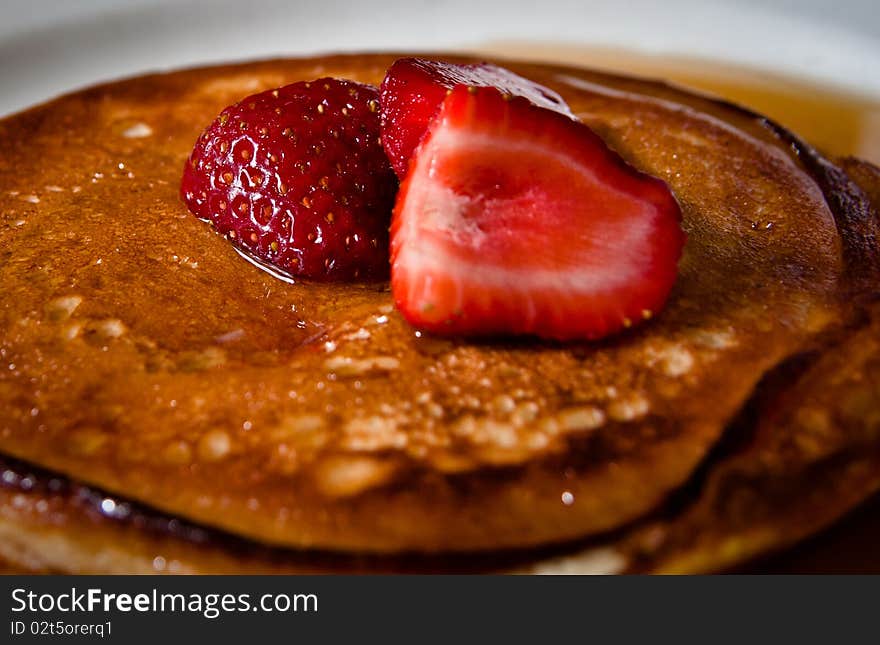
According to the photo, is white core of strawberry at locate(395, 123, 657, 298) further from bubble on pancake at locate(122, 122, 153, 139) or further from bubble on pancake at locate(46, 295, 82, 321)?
bubble on pancake at locate(122, 122, 153, 139)

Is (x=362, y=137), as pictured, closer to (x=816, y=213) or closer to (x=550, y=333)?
(x=550, y=333)

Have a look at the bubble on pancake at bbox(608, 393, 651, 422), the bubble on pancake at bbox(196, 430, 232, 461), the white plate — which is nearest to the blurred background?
the white plate

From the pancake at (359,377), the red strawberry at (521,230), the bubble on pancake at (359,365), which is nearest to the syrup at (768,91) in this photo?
the pancake at (359,377)

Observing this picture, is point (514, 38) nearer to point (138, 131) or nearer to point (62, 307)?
point (138, 131)

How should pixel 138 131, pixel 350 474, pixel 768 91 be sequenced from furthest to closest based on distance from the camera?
pixel 768 91, pixel 138 131, pixel 350 474

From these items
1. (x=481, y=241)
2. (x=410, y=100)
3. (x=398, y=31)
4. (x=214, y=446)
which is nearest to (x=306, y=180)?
(x=410, y=100)

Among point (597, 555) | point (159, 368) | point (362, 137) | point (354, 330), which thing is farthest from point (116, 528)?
point (362, 137)

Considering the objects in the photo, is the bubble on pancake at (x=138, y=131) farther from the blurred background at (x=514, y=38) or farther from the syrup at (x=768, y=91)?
the syrup at (x=768, y=91)
